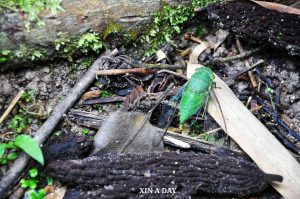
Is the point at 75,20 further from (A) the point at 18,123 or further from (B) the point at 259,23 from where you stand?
(B) the point at 259,23

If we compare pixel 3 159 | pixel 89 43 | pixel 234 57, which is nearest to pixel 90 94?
pixel 89 43

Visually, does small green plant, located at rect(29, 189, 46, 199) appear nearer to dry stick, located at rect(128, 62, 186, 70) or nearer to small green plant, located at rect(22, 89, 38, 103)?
small green plant, located at rect(22, 89, 38, 103)

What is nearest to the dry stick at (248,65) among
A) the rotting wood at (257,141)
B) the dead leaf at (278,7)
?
the rotting wood at (257,141)

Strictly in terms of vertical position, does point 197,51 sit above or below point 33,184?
above

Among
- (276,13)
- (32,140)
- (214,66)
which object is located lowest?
(32,140)

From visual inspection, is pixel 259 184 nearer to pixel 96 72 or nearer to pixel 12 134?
pixel 96 72

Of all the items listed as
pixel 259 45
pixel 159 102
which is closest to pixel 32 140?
pixel 159 102
